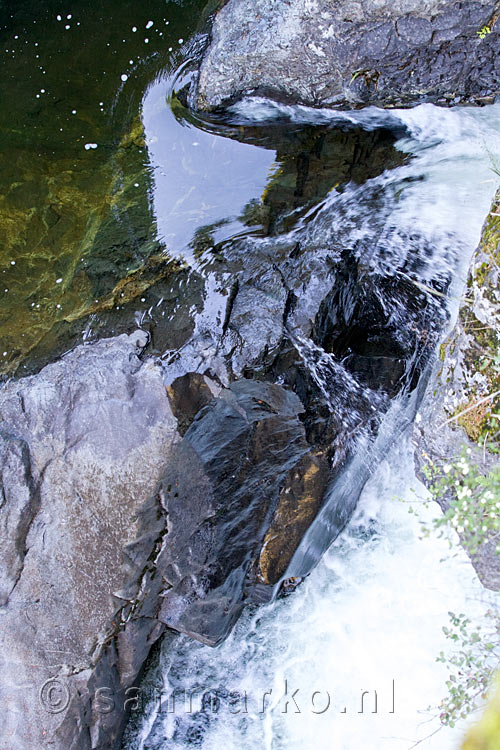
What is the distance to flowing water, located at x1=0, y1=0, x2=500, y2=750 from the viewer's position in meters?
3.41

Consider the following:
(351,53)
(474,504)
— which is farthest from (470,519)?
(351,53)

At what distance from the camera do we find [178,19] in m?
4.43

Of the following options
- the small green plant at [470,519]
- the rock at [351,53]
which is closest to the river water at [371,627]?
the rock at [351,53]

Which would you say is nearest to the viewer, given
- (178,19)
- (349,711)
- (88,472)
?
(88,472)

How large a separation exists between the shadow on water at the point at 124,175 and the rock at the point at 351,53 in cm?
27

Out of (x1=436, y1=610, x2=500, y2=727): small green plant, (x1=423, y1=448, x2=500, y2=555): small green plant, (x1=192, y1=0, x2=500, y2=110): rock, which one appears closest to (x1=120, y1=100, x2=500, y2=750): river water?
(x1=192, y1=0, x2=500, y2=110): rock

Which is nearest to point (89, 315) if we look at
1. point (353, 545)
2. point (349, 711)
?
point (353, 545)

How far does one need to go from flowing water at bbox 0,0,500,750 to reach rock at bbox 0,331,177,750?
447 mm

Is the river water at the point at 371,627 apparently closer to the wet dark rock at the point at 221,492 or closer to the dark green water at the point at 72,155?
the wet dark rock at the point at 221,492

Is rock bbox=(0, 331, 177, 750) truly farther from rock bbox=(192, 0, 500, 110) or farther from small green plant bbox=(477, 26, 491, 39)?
small green plant bbox=(477, 26, 491, 39)

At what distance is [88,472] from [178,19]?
3.71m

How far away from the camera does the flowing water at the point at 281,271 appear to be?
3.41 meters

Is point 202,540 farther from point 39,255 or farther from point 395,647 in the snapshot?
point 39,255

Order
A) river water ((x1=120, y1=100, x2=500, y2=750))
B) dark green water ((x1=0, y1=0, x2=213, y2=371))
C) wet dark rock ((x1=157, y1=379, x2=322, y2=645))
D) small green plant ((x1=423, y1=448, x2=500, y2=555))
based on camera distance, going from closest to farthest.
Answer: small green plant ((x1=423, y1=448, x2=500, y2=555)), wet dark rock ((x1=157, y1=379, x2=322, y2=645)), river water ((x1=120, y1=100, x2=500, y2=750)), dark green water ((x1=0, y1=0, x2=213, y2=371))
